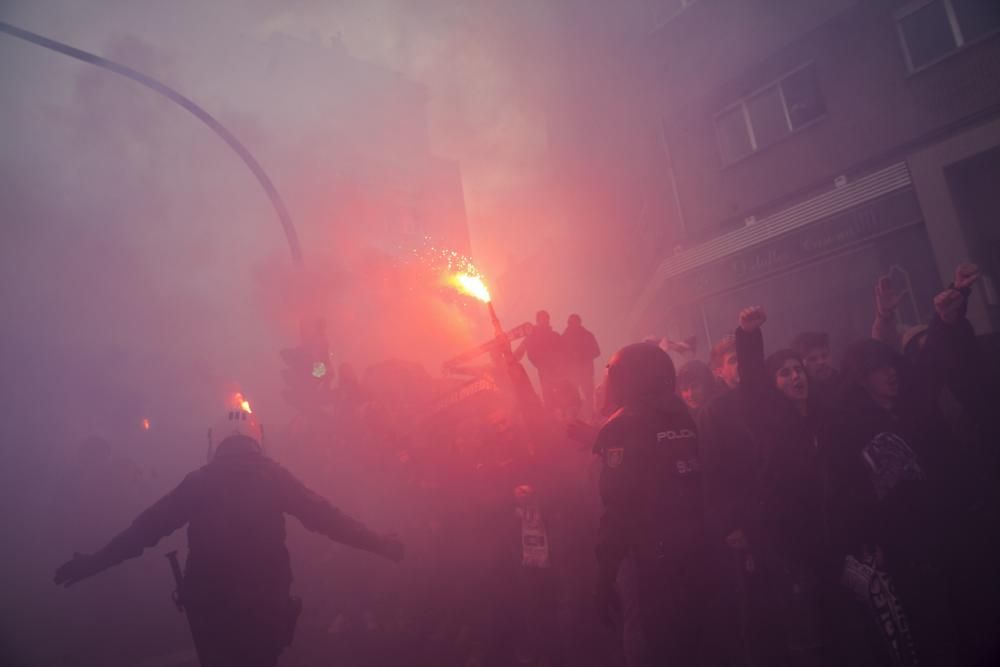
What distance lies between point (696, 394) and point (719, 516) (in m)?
1.27

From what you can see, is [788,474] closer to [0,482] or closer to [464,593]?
[464,593]

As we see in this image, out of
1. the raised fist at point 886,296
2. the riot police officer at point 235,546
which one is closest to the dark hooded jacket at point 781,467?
the raised fist at point 886,296

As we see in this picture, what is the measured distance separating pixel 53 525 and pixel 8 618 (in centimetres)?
129

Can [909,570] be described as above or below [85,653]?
above

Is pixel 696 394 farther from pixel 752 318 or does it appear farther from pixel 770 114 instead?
pixel 770 114

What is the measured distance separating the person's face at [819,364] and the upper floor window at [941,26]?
315 inches

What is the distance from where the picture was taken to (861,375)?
3648 millimetres

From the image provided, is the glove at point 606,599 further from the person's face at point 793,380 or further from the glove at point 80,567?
the glove at point 80,567

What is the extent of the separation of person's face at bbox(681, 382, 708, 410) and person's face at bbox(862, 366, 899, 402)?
1155 mm

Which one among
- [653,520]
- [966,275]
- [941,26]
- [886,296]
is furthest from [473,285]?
[941,26]

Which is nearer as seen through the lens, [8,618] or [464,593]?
[464,593]

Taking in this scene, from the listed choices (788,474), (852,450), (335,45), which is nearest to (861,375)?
(852,450)

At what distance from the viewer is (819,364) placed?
4066mm

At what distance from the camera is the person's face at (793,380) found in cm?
360
